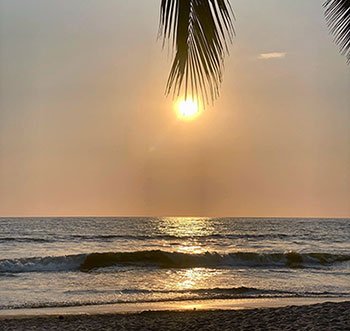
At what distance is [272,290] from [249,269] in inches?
312

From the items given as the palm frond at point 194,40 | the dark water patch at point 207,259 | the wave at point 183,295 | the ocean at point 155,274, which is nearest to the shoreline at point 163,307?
the wave at point 183,295

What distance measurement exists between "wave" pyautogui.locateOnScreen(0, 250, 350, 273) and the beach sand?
12.8 m

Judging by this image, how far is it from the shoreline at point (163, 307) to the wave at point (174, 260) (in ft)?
33.9

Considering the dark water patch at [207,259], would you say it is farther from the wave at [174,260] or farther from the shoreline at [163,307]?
the shoreline at [163,307]

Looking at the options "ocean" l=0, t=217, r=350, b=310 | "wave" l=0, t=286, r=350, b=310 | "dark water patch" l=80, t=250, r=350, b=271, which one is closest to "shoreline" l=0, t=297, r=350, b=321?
"wave" l=0, t=286, r=350, b=310

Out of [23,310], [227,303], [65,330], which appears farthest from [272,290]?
[65,330]

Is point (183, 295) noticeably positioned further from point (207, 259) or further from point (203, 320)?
point (207, 259)

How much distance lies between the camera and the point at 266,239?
139ft

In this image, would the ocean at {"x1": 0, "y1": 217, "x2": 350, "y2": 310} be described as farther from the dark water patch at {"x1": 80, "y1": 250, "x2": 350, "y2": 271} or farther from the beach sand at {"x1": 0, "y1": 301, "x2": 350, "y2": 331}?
the beach sand at {"x1": 0, "y1": 301, "x2": 350, "y2": 331}

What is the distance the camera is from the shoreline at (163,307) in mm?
12750

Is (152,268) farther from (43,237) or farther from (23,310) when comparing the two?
(43,237)

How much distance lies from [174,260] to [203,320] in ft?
→ 56.7

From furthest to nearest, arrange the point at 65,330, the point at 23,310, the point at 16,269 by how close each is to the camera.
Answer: the point at 16,269 < the point at 23,310 < the point at 65,330

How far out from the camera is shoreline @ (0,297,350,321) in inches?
502
